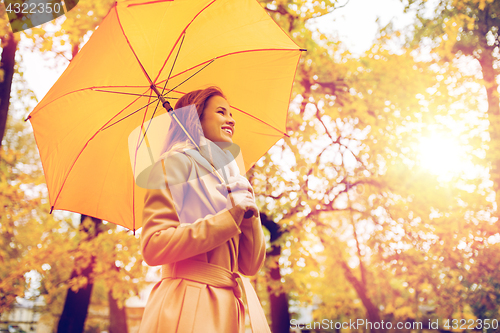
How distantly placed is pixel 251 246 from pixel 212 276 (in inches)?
9.8

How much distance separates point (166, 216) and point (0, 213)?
16.7 ft

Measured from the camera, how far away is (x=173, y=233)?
1.38 meters

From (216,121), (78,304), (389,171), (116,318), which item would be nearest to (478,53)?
(389,171)

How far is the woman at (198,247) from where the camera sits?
1378 millimetres

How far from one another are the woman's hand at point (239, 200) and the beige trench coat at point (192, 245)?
34 mm

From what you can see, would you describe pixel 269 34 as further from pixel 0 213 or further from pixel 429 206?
pixel 0 213

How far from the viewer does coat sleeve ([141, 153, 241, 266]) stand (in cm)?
136

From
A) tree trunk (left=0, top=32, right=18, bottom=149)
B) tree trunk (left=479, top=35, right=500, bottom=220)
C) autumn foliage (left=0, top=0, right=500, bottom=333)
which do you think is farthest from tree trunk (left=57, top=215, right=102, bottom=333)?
tree trunk (left=479, top=35, right=500, bottom=220)

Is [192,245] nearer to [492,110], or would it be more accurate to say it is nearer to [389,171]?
[389,171]

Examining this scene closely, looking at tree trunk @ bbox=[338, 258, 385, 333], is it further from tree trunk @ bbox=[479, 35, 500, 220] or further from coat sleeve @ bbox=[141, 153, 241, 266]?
coat sleeve @ bbox=[141, 153, 241, 266]

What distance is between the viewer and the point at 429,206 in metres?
5.47

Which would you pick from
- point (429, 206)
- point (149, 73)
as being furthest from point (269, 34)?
point (429, 206)

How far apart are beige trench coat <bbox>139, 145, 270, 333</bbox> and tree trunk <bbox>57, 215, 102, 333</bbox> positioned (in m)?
5.45

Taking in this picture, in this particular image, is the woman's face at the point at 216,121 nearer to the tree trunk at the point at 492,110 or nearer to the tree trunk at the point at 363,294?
the tree trunk at the point at 492,110
